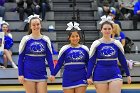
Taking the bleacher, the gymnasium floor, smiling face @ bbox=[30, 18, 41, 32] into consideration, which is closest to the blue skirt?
smiling face @ bbox=[30, 18, 41, 32]

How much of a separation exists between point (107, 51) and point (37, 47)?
1075 millimetres

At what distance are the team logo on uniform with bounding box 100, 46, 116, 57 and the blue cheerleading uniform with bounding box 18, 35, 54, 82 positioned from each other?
2.73 ft

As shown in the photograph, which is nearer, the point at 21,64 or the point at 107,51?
the point at 107,51

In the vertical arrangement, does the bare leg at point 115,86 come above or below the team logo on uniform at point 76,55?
below

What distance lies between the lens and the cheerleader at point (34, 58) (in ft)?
19.1

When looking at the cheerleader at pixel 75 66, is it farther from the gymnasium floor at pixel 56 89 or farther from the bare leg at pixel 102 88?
the gymnasium floor at pixel 56 89

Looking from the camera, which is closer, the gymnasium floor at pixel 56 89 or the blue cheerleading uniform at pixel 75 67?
the blue cheerleading uniform at pixel 75 67

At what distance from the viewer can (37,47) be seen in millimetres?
5855

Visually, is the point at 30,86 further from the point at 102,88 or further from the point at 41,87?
the point at 102,88

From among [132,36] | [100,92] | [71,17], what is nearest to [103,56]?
[100,92]

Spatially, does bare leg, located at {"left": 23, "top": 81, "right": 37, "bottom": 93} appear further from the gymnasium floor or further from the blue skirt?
the gymnasium floor

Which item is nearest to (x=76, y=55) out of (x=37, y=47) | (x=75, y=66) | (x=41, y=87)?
(x=75, y=66)

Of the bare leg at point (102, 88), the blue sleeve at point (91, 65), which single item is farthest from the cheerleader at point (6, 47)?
the bare leg at point (102, 88)

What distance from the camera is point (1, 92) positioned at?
864cm
